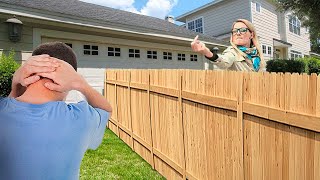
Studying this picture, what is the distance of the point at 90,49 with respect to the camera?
1021 cm

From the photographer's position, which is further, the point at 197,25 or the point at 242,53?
the point at 197,25

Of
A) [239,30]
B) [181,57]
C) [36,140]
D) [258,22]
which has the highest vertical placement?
[258,22]

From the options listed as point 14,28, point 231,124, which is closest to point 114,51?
point 14,28

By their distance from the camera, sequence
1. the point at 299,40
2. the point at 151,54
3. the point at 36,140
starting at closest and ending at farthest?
the point at 36,140 → the point at 151,54 → the point at 299,40

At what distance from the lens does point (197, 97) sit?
3.42 metres

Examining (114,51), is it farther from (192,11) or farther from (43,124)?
(192,11)

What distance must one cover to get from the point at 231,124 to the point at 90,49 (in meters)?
8.22

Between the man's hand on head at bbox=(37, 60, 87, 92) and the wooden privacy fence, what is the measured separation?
60.7 inches

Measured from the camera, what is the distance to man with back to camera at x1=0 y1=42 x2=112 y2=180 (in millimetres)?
1055

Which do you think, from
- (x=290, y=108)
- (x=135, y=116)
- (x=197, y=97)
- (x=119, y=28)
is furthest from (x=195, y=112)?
(x=119, y=28)

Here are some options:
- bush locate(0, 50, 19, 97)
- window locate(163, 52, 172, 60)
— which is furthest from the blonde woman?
window locate(163, 52, 172, 60)

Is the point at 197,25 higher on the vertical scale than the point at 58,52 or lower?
higher

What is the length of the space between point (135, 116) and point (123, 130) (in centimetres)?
103

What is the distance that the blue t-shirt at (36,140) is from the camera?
1.05 m
